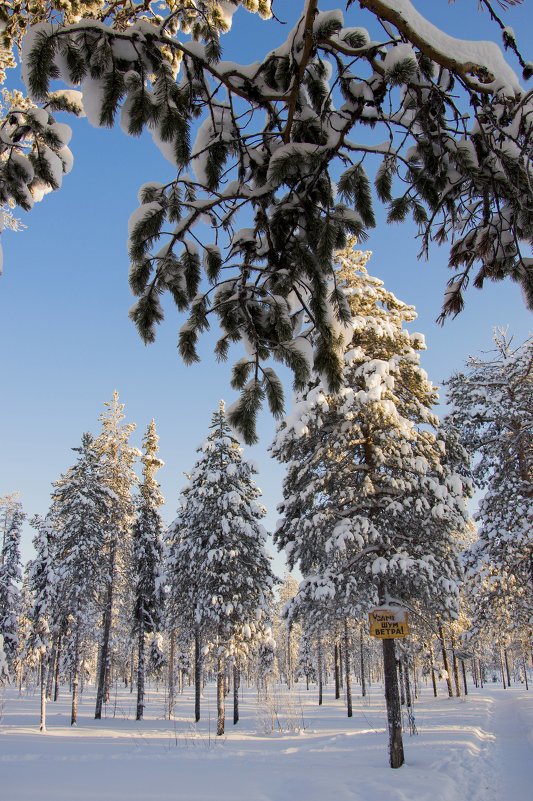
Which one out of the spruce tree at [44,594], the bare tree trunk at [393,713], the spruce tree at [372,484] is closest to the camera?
the bare tree trunk at [393,713]

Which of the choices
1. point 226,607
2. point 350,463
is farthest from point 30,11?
point 226,607

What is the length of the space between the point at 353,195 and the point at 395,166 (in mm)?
390

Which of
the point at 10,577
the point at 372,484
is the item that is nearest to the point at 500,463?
the point at 372,484

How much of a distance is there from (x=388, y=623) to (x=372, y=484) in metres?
2.95

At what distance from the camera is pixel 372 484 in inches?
462

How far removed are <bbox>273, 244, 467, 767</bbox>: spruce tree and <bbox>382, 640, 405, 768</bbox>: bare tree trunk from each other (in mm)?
40

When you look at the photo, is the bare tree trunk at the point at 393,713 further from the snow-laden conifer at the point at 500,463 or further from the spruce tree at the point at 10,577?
the spruce tree at the point at 10,577

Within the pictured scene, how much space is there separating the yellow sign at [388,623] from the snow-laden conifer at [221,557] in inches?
437

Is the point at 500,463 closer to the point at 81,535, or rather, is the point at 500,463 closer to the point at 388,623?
the point at 388,623

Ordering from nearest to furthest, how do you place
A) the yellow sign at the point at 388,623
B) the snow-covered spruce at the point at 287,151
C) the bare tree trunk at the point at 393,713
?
the snow-covered spruce at the point at 287,151 → the bare tree trunk at the point at 393,713 → the yellow sign at the point at 388,623

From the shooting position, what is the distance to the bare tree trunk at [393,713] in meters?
10.0

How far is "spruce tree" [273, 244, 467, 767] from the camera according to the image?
11.2 meters

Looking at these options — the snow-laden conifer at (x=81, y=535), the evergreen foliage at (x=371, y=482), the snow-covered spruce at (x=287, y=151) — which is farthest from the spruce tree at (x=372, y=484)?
the snow-laden conifer at (x=81, y=535)

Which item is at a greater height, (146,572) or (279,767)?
(146,572)
